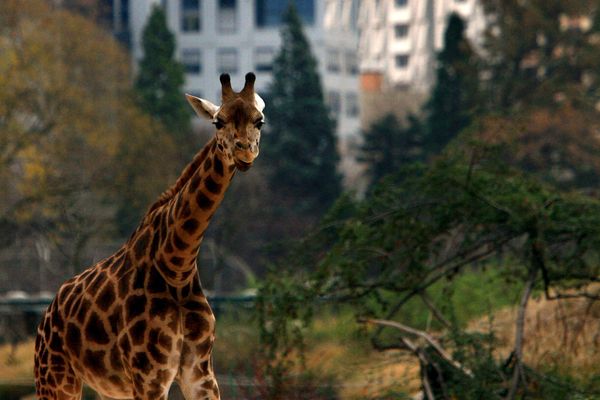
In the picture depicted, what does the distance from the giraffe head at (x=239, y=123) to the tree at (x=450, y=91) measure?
124 feet

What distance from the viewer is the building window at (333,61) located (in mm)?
87625

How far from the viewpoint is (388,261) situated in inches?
520

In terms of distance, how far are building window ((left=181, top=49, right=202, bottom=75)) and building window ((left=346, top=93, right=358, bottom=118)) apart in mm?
9089

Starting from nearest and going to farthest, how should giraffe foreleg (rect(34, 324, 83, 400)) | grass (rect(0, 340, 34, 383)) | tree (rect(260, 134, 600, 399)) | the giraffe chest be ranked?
the giraffe chest < giraffe foreleg (rect(34, 324, 83, 400)) < tree (rect(260, 134, 600, 399)) < grass (rect(0, 340, 34, 383))

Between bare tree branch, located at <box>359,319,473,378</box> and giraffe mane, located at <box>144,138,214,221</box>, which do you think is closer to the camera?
giraffe mane, located at <box>144,138,214,221</box>

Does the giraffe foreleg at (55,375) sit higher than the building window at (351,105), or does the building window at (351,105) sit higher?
the giraffe foreleg at (55,375)

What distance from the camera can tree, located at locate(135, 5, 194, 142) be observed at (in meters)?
51.6

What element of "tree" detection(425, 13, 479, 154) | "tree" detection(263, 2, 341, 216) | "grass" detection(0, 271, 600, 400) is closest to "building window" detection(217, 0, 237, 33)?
"tree" detection(263, 2, 341, 216)

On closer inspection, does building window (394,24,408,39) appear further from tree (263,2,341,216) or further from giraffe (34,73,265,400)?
giraffe (34,73,265,400)

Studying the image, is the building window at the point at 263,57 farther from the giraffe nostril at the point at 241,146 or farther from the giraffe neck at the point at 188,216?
the giraffe nostril at the point at 241,146

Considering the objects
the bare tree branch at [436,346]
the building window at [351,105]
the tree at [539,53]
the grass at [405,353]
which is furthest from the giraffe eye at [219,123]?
the building window at [351,105]

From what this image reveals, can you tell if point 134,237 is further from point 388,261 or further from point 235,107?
point 388,261

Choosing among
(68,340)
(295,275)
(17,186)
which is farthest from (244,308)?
(17,186)

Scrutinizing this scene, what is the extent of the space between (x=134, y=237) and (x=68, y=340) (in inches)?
30.4
